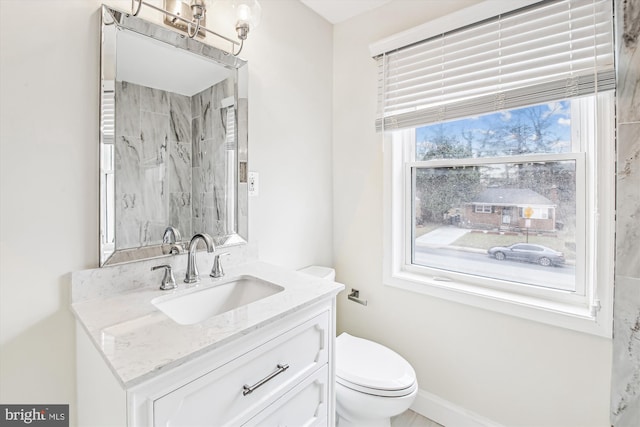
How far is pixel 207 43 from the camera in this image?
4.18ft

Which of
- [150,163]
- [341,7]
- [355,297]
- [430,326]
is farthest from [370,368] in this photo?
[341,7]

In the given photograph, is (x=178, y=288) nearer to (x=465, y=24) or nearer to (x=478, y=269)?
(x=478, y=269)

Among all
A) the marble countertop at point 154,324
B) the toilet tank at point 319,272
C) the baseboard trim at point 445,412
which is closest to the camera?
the marble countertop at point 154,324

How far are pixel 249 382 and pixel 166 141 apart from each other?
93 cm

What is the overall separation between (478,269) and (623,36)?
1.09 m

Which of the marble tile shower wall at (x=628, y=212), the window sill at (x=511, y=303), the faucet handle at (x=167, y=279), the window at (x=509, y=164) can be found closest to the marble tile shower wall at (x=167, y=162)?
the faucet handle at (x=167, y=279)

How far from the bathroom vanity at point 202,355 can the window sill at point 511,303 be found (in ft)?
2.19

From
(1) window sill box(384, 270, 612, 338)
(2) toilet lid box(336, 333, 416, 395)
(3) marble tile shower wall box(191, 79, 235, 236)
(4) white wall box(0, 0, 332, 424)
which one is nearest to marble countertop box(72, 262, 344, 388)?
(4) white wall box(0, 0, 332, 424)

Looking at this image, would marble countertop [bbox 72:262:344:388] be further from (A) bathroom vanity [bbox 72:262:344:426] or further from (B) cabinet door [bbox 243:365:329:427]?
(B) cabinet door [bbox 243:365:329:427]

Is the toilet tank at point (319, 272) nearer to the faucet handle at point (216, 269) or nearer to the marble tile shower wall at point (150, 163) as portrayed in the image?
the faucet handle at point (216, 269)

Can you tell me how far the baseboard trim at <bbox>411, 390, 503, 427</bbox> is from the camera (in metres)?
1.45

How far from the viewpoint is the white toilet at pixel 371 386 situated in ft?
4.01

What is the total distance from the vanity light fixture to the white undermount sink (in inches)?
38.4

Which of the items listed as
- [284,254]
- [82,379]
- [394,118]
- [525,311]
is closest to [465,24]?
[394,118]
